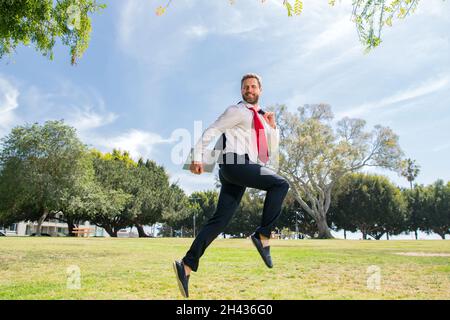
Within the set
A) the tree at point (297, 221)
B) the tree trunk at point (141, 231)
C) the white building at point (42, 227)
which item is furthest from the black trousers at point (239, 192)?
the white building at point (42, 227)

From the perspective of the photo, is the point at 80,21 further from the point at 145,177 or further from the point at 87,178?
the point at 145,177

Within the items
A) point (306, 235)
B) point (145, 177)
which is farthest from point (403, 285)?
point (306, 235)

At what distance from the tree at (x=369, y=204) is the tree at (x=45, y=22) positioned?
58.6 metres

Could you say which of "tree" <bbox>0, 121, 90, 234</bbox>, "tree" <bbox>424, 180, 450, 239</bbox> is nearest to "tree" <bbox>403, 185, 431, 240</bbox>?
"tree" <bbox>424, 180, 450, 239</bbox>

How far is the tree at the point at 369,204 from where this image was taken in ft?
221

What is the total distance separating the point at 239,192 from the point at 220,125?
0.83 m

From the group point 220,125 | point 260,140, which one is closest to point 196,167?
point 220,125

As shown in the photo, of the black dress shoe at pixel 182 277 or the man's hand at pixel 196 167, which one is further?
the black dress shoe at pixel 182 277

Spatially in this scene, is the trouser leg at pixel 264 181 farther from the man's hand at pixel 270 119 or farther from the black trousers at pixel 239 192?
the man's hand at pixel 270 119

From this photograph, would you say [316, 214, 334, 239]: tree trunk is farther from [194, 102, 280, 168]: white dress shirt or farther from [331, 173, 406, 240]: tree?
[194, 102, 280, 168]: white dress shirt

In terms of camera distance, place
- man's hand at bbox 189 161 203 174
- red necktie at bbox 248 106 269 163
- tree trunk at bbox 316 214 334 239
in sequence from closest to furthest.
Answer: man's hand at bbox 189 161 203 174, red necktie at bbox 248 106 269 163, tree trunk at bbox 316 214 334 239

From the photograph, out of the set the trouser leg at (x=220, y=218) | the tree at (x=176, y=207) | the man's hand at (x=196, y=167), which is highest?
the tree at (x=176, y=207)

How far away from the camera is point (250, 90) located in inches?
194

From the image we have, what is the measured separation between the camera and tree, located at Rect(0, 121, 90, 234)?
157 ft
